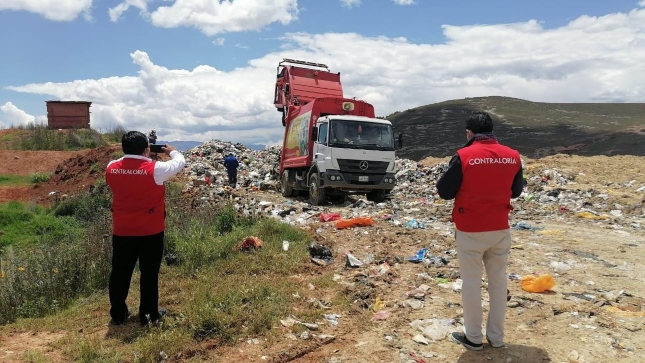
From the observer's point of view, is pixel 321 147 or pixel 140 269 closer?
pixel 140 269

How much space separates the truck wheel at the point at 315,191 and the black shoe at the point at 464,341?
782 centimetres

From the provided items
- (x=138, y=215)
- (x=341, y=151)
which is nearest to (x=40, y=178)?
(x=341, y=151)

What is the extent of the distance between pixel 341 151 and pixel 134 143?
7.41 meters

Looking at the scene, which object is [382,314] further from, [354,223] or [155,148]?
[354,223]

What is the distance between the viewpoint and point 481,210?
10.4ft

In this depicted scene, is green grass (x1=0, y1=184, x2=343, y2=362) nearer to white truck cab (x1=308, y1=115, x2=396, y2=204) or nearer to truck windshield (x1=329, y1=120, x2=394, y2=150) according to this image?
white truck cab (x1=308, y1=115, x2=396, y2=204)

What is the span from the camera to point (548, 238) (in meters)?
7.29

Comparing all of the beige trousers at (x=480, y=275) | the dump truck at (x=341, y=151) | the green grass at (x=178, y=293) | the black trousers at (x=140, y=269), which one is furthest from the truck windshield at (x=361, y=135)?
the beige trousers at (x=480, y=275)

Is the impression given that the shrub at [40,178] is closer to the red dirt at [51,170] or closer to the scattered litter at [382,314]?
the red dirt at [51,170]

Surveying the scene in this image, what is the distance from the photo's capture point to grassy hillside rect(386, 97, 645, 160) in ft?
80.4

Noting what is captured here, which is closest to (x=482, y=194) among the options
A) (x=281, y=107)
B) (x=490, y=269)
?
(x=490, y=269)

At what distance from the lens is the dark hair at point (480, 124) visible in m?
3.29

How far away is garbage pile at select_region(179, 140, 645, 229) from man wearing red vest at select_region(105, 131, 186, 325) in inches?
169

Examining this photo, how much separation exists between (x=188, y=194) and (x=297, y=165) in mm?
2995
